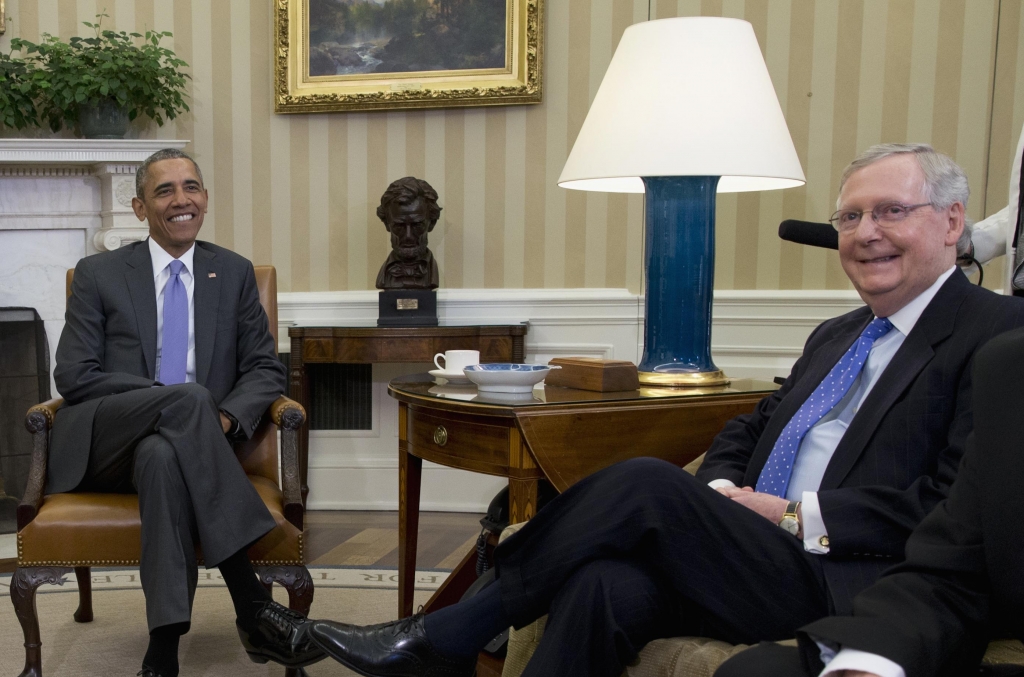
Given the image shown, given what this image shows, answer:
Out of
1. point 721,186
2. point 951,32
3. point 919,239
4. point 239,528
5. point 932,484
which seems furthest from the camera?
point 951,32

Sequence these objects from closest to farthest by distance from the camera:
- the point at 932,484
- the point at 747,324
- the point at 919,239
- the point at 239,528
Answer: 1. the point at 932,484
2. the point at 919,239
3. the point at 239,528
4. the point at 747,324

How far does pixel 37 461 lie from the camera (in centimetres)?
255

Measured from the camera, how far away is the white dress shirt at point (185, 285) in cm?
289

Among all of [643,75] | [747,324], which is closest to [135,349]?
[643,75]

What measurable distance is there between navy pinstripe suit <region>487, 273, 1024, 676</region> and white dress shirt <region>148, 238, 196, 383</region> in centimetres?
152

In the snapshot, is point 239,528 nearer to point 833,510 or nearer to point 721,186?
point 833,510

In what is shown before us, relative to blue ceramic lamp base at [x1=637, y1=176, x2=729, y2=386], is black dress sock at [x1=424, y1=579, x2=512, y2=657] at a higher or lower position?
lower

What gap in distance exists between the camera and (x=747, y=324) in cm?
412

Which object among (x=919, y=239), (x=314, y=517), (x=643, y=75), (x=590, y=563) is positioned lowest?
(x=314, y=517)

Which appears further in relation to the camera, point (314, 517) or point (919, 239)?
point (314, 517)

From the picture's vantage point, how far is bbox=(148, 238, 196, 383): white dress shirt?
9.49 ft

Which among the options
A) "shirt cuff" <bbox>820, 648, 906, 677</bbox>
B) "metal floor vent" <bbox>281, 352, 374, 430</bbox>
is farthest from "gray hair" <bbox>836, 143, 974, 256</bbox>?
"metal floor vent" <bbox>281, 352, 374, 430</bbox>

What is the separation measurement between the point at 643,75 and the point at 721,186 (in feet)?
1.63

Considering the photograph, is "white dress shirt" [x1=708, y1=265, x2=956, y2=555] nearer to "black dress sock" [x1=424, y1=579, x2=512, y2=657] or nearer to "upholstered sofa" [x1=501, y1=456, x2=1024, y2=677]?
"upholstered sofa" [x1=501, y1=456, x2=1024, y2=677]
